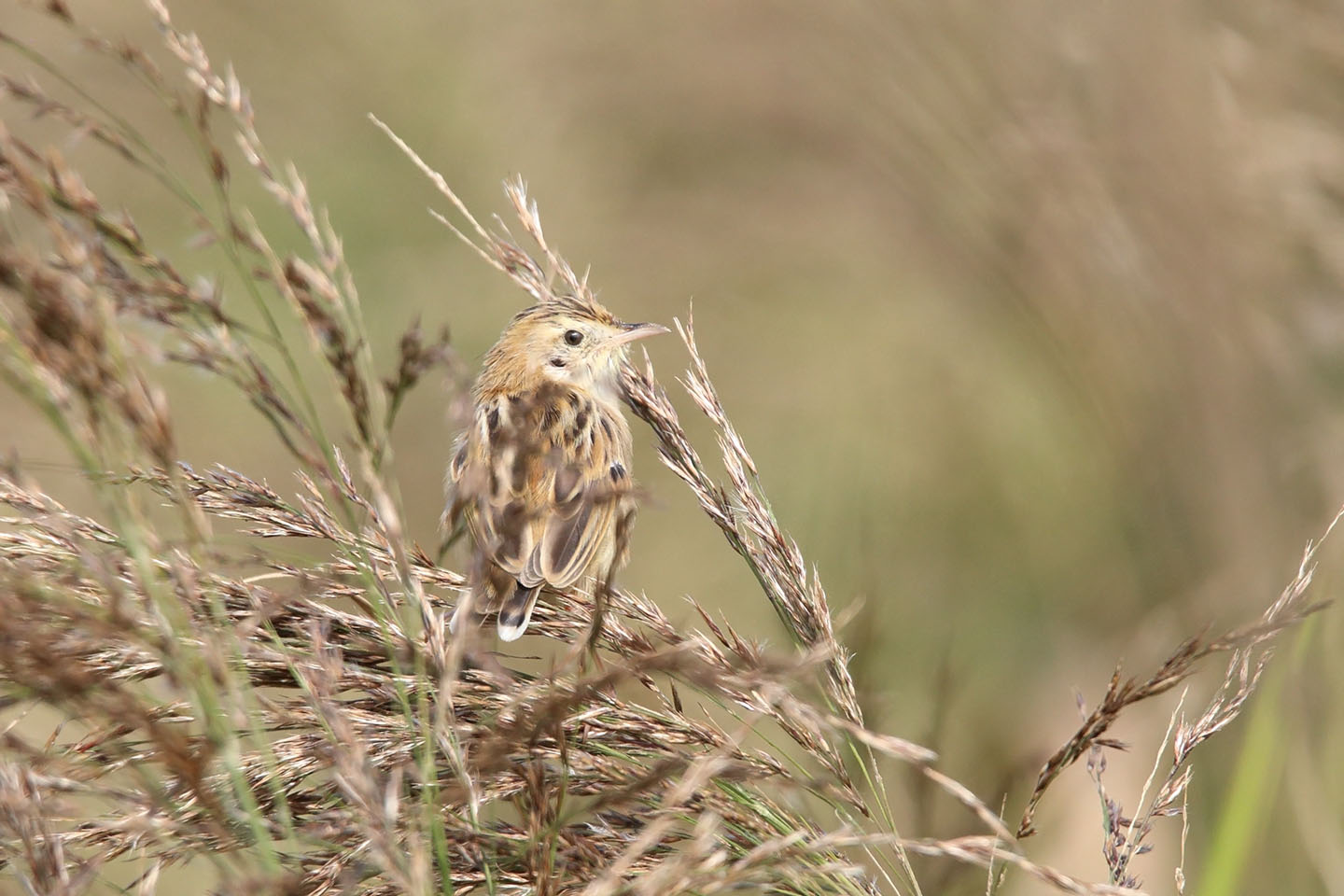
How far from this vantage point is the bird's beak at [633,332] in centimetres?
A: 411

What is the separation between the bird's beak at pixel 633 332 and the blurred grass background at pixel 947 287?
61cm

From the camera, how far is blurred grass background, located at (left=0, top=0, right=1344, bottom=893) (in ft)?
9.90

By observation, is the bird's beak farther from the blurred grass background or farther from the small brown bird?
the blurred grass background

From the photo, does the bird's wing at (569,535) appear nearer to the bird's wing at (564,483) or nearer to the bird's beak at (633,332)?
the bird's wing at (564,483)

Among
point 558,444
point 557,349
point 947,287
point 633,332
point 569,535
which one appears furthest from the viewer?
point 947,287

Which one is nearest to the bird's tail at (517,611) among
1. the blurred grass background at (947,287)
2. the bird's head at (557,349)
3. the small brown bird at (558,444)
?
the small brown bird at (558,444)

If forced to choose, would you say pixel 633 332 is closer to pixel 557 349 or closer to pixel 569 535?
pixel 557 349

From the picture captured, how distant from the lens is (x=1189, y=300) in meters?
3.20

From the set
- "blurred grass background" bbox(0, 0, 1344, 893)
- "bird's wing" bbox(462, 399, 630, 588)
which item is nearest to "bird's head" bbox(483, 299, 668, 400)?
"bird's wing" bbox(462, 399, 630, 588)

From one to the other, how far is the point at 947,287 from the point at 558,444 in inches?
144

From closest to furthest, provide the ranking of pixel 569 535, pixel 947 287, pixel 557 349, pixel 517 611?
pixel 517 611, pixel 569 535, pixel 557 349, pixel 947 287

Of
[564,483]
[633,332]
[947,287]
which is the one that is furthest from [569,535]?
[947,287]

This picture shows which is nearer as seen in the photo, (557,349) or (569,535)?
(569,535)

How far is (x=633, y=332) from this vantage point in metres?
4.27
